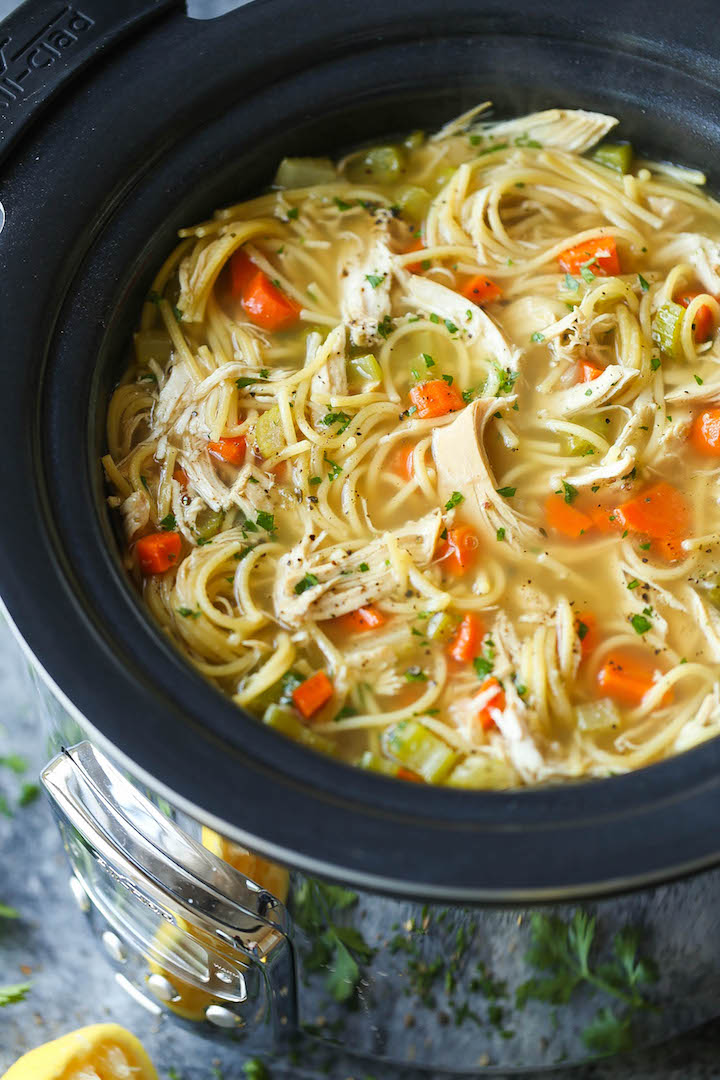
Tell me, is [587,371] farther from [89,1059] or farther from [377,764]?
[89,1059]

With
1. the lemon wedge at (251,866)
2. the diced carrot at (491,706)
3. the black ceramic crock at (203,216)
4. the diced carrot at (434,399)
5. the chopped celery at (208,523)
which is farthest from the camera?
the diced carrot at (434,399)

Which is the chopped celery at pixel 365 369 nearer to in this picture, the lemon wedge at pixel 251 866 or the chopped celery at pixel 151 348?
the chopped celery at pixel 151 348

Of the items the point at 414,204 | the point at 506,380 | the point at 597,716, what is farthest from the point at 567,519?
the point at 414,204

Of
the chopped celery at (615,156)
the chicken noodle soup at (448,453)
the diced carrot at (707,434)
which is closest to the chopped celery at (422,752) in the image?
the chicken noodle soup at (448,453)

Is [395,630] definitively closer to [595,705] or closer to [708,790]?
[595,705]

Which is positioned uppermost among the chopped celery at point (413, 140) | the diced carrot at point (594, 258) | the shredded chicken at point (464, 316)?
the chopped celery at point (413, 140)

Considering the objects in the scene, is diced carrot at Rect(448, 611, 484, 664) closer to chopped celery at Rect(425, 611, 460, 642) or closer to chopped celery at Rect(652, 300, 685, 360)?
chopped celery at Rect(425, 611, 460, 642)

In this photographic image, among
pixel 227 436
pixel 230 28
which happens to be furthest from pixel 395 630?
pixel 230 28
